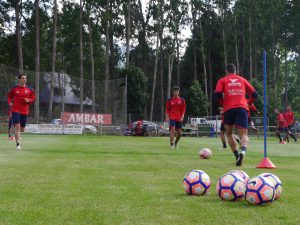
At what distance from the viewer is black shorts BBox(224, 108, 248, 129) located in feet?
34.4

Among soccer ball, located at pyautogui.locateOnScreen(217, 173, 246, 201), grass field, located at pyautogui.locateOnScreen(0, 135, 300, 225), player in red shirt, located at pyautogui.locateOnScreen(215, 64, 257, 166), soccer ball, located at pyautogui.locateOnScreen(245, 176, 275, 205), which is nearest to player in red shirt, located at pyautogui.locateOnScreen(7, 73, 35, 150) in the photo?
grass field, located at pyautogui.locateOnScreen(0, 135, 300, 225)

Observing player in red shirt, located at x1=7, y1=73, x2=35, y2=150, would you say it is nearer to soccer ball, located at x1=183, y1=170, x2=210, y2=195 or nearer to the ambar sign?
soccer ball, located at x1=183, y1=170, x2=210, y2=195

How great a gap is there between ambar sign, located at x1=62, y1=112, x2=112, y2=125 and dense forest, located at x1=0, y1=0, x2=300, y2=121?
1102 cm

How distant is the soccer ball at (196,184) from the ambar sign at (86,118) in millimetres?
32989

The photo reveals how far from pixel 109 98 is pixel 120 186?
34.7 metres

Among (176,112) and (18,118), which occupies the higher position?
(176,112)

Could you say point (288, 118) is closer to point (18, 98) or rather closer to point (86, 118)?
point (86, 118)

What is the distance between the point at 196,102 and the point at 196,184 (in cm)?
5669

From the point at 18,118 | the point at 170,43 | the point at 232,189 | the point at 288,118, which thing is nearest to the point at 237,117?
the point at 232,189

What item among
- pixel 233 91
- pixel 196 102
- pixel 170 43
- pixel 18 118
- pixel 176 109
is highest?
pixel 170 43

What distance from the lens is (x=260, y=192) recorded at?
206 inches

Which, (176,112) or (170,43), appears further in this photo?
(170,43)

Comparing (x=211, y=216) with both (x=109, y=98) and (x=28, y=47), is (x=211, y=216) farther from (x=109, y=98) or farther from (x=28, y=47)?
(x=28, y=47)

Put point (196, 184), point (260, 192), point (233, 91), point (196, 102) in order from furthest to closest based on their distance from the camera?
point (196, 102) → point (233, 91) → point (196, 184) → point (260, 192)
